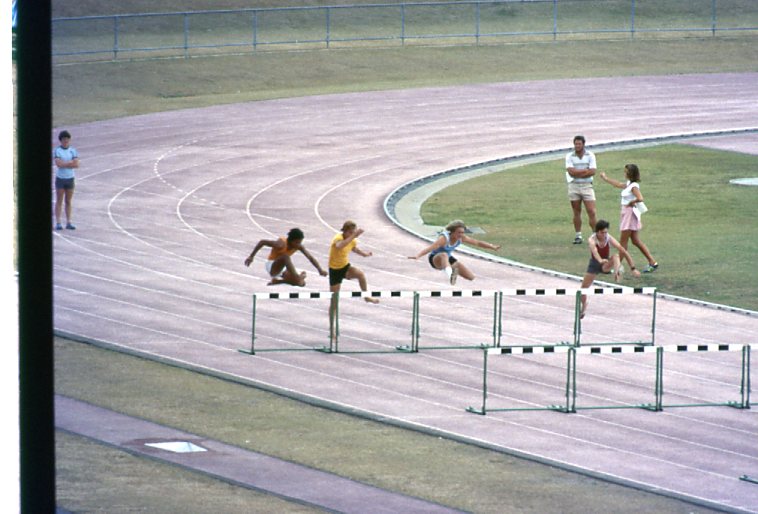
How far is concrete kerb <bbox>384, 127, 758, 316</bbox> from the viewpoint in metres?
24.7

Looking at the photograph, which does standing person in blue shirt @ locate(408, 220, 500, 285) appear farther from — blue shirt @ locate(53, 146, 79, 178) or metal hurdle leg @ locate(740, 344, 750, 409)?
blue shirt @ locate(53, 146, 79, 178)

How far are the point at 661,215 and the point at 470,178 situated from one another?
6351mm

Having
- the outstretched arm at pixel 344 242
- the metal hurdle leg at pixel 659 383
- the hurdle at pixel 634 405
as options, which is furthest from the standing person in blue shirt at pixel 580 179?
the metal hurdle leg at pixel 659 383

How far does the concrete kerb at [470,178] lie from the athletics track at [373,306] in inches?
10.6

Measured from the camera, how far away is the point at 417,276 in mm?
24750

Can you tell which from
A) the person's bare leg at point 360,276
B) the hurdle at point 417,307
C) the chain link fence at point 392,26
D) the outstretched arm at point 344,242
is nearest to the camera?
the hurdle at point 417,307

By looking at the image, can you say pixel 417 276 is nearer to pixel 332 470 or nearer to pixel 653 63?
pixel 332 470

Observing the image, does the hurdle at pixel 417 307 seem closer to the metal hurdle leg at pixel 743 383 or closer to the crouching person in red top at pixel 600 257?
the crouching person in red top at pixel 600 257

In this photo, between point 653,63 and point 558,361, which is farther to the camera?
point 653,63

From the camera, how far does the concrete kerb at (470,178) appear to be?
2466cm

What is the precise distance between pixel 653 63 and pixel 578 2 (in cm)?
636

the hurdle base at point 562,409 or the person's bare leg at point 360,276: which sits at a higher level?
the person's bare leg at point 360,276

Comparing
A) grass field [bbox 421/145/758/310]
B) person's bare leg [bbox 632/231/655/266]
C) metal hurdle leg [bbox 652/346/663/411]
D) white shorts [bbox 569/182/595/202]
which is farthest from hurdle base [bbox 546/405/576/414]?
white shorts [bbox 569/182/595/202]

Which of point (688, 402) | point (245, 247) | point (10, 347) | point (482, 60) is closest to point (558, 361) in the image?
point (688, 402)
